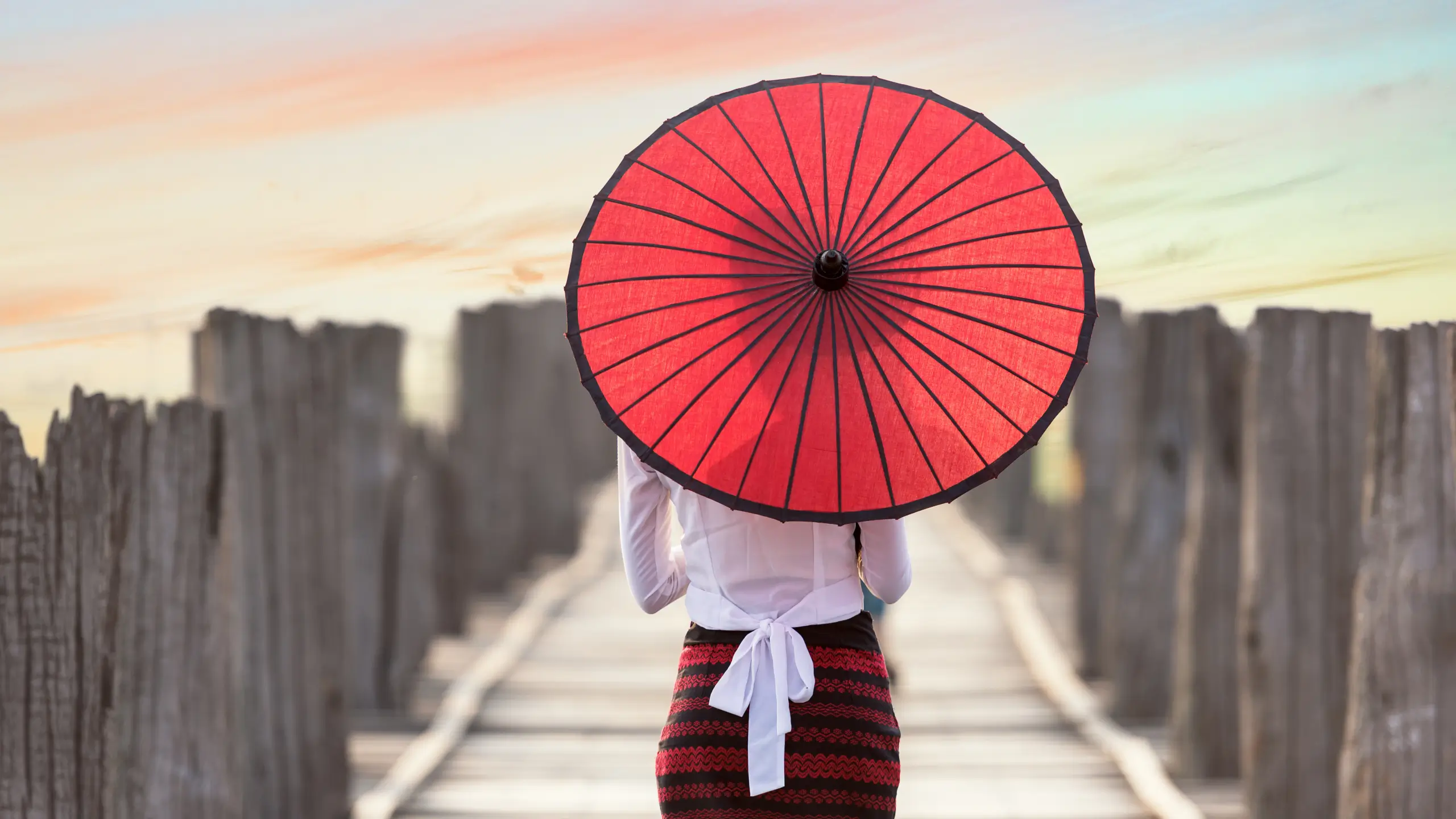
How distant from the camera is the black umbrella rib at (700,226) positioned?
8.51 feet

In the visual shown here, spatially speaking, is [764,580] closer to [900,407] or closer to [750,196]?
[900,407]

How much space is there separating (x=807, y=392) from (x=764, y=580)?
0.33 m

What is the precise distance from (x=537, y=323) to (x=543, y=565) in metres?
1.82

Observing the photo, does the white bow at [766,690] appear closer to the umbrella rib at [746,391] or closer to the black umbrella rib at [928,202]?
the umbrella rib at [746,391]

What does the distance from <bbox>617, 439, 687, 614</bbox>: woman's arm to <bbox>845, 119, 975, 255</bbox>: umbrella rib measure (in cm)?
50

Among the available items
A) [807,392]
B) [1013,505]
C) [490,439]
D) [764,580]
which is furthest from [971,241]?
[1013,505]

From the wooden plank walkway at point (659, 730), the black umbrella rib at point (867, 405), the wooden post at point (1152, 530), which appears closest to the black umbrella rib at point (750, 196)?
the black umbrella rib at point (867, 405)

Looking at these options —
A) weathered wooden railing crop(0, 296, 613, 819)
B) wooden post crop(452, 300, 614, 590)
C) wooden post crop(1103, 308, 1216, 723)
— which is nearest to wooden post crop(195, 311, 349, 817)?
weathered wooden railing crop(0, 296, 613, 819)

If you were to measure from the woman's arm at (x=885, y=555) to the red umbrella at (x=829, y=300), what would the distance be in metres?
0.09

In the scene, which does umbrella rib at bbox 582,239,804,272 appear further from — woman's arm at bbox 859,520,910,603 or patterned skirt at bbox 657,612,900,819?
patterned skirt at bbox 657,612,900,819

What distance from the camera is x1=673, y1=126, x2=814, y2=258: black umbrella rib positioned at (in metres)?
2.61

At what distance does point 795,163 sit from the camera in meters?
2.65

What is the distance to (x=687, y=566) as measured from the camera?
2754mm

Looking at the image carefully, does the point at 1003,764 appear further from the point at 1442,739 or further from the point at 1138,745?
the point at 1442,739
